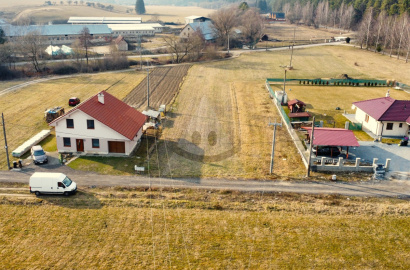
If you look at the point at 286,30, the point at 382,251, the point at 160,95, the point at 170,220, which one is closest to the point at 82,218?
the point at 170,220

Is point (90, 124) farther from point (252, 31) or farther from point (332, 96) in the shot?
point (252, 31)

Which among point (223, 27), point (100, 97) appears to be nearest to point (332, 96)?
point (100, 97)

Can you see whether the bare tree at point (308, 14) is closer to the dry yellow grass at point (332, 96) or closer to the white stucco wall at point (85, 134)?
the dry yellow grass at point (332, 96)

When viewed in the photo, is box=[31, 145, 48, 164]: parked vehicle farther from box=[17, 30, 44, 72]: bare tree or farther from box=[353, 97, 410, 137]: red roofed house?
box=[17, 30, 44, 72]: bare tree

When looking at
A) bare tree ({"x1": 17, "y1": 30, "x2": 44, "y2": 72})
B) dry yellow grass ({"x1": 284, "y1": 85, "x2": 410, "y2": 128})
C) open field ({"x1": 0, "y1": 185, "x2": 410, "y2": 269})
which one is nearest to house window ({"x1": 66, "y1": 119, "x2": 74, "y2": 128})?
open field ({"x1": 0, "y1": 185, "x2": 410, "y2": 269})

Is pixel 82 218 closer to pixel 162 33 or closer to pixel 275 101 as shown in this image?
pixel 275 101

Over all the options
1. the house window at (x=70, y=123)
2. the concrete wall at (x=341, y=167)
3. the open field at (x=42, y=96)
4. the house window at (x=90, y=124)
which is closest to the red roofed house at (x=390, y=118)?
the concrete wall at (x=341, y=167)
